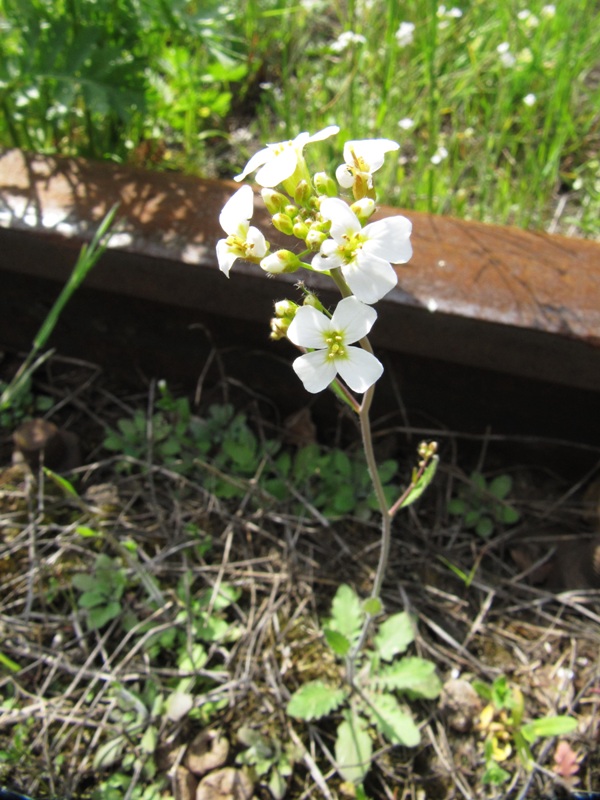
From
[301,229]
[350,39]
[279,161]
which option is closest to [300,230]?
[301,229]

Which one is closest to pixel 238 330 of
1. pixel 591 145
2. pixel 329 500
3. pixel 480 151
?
pixel 329 500

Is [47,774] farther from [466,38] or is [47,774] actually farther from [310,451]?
[466,38]

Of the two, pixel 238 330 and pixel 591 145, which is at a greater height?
pixel 591 145

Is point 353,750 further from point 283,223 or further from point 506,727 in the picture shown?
point 283,223

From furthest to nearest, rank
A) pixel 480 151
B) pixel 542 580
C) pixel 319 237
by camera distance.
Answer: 1. pixel 480 151
2. pixel 542 580
3. pixel 319 237

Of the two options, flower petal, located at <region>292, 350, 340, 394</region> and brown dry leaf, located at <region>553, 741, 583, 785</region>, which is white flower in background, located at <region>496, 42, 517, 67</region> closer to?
flower petal, located at <region>292, 350, 340, 394</region>

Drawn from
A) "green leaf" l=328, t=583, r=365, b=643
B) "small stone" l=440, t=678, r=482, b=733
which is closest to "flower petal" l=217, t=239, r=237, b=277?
"green leaf" l=328, t=583, r=365, b=643
